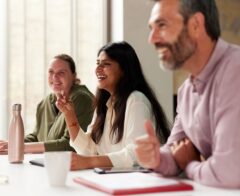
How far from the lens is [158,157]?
1.43 metres

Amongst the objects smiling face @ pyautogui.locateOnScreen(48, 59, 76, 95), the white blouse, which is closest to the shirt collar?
the white blouse

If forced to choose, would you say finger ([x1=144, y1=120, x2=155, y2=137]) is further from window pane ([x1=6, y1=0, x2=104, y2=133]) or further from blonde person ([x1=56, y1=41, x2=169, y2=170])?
window pane ([x1=6, y1=0, x2=104, y2=133])

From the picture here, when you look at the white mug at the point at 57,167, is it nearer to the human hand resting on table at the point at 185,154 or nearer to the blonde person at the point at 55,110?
the human hand resting on table at the point at 185,154

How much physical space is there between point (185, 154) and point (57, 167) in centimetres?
41

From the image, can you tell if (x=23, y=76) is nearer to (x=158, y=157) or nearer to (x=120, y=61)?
(x=120, y=61)

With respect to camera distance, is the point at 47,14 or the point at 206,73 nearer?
the point at 206,73

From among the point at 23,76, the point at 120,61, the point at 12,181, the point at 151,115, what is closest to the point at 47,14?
the point at 23,76

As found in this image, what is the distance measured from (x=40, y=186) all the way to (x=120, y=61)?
0.97 meters

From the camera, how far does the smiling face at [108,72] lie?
2170 mm

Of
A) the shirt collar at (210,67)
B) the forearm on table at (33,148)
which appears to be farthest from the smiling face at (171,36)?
the forearm on table at (33,148)

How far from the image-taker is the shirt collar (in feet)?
4.50

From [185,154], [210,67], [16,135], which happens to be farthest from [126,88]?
[210,67]

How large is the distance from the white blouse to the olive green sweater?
1.05 feet

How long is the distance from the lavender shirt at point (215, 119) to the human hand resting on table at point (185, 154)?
0.07 feet
